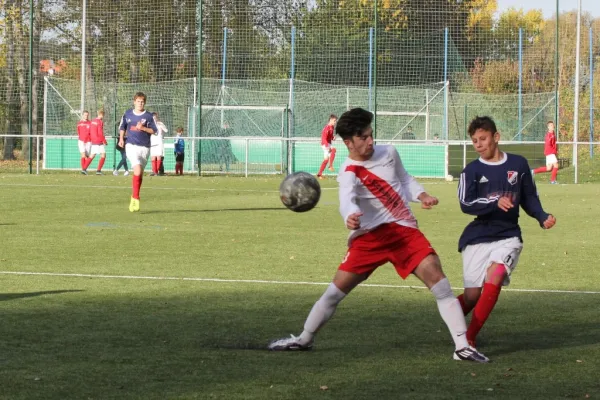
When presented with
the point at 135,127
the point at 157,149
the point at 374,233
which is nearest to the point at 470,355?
the point at 374,233

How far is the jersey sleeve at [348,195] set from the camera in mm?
6859

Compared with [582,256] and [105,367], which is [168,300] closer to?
[105,367]

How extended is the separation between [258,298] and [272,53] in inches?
1281

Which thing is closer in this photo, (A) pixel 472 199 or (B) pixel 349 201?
(B) pixel 349 201

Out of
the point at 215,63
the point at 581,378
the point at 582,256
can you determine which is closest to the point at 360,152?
the point at 581,378

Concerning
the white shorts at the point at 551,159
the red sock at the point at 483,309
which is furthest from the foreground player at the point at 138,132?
the white shorts at the point at 551,159

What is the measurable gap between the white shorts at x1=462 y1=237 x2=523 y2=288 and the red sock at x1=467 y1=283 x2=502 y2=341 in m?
0.14

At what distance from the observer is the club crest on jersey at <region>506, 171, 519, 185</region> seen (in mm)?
7621

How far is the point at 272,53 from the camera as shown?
41719mm

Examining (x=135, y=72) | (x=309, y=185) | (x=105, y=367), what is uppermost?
(x=135, y=72)

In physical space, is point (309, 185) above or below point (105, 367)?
above

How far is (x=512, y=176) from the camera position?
7.63m

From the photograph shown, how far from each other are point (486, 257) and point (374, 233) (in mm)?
838

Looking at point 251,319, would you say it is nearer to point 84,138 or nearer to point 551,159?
point 551,159
